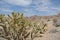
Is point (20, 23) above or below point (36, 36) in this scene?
above

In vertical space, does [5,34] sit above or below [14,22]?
below

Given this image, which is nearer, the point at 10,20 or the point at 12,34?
the point at 10,20

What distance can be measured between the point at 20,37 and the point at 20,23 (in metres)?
0.90

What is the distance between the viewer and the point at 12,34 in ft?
29.2

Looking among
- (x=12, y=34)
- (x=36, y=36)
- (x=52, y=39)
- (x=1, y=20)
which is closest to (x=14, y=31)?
(x=12, y=34)

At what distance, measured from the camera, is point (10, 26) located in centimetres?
850

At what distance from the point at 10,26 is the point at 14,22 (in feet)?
1.14

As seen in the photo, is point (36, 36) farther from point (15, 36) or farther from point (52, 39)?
point (15, 36)

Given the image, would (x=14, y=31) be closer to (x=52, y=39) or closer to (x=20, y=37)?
(x=20, y=37)

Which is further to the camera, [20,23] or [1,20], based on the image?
[1,20]

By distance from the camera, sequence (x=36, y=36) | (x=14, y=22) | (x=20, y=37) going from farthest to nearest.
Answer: (x=36, y=36)
(x=20, y=37)
(x=14, y=22)

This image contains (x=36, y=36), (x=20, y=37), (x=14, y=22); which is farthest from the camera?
(x=36, y=36)

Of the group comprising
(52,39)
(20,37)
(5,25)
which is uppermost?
(5,25)

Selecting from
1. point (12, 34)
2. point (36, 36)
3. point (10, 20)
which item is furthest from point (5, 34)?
point (36, 36)
